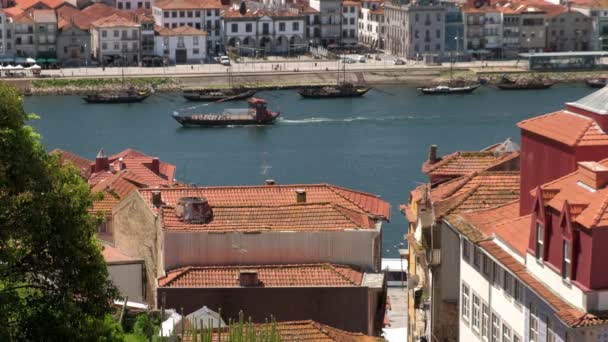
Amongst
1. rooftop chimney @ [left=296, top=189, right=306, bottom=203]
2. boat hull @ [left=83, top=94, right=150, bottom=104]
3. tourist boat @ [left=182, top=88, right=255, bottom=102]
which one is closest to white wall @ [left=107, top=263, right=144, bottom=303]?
rooftop chimney @ [left=296, top=189, right=306, bottom=203]

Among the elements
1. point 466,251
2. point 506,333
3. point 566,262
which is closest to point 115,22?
point 466,251

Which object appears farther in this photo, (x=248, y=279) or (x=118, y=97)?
(x=118, y=97)

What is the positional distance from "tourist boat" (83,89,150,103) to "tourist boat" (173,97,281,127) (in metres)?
8.98

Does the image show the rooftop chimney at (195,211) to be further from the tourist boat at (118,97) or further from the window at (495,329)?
the tourist boat at (118,97)

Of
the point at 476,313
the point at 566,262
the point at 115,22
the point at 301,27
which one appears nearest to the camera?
the point at 566,262

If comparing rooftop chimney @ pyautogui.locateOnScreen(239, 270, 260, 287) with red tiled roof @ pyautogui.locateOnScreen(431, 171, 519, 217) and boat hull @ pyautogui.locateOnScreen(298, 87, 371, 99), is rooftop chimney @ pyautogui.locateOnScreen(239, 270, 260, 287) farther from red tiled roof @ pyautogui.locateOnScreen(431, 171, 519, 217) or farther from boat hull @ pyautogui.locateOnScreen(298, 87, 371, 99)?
boat hull @ pyautogui.locateOnScreen(298, 87, 371, 99)

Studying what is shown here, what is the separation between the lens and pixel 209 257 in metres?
20.6

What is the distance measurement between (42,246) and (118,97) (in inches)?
2896

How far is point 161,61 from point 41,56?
6.44 m

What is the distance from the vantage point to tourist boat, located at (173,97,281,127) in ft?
252

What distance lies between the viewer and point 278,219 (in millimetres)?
21141

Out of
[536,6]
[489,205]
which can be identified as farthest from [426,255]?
[536,6]

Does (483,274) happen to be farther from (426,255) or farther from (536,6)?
(536,6)

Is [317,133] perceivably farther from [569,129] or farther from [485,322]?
[569,129]
